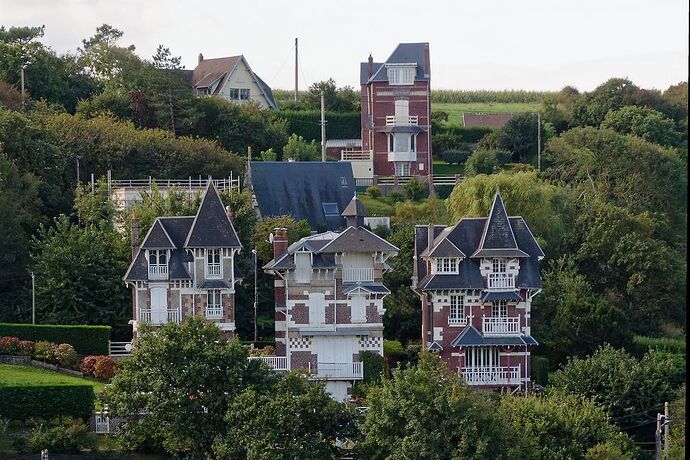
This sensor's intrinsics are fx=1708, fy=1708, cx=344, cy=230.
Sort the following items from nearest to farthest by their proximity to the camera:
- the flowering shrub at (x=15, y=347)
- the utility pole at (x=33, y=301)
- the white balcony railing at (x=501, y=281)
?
the flowering shrub at (x=15, y=347) → the white balcony railing at (x=501, y=281) → the utility pole at (x=33, y=301)

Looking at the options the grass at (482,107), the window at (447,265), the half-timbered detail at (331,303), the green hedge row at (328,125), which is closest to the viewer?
the half-timbered detail at (331,303)

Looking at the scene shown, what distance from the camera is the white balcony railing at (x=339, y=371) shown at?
52281mm

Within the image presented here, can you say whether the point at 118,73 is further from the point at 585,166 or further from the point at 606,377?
the point at 606,377

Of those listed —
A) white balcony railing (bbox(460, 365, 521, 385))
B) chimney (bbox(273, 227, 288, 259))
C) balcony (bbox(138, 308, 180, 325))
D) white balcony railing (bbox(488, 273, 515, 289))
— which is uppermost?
chimney (bbox(273, 227, 288, 259))

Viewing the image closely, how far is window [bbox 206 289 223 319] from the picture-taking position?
176 feet

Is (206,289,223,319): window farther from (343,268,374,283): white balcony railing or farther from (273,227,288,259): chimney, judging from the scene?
(343,268,374,283): white balcony railing

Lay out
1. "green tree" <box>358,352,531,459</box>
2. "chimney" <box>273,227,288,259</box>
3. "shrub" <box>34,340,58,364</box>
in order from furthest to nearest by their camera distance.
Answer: "chimney" <box>273,227,288,259</box>
"shrub" <box>34,340,58,364</box>
"green tree" <box>358,352,531,459</box>

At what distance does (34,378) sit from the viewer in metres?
49.5

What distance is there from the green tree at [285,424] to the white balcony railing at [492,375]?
8491mm

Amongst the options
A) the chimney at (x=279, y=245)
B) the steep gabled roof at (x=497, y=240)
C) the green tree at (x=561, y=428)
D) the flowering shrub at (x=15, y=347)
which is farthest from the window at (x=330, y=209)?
the green tree at (x=561, y=428)

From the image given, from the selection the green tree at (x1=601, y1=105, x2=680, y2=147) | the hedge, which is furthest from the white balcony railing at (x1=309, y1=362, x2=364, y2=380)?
the green tree at (x1=601, y1=105, x2=680, y2=147)

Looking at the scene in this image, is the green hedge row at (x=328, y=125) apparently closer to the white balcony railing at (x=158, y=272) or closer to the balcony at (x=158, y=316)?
the white balcony railing at (x=158, y=272)

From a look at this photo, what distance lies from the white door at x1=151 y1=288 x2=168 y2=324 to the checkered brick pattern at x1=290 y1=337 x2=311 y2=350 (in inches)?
162

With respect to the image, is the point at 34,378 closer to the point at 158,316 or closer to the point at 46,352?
the point at 46,352
